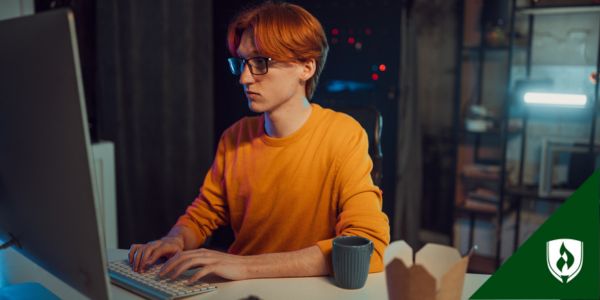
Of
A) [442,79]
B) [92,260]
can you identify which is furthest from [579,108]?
[92,260]

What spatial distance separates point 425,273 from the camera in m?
0.92

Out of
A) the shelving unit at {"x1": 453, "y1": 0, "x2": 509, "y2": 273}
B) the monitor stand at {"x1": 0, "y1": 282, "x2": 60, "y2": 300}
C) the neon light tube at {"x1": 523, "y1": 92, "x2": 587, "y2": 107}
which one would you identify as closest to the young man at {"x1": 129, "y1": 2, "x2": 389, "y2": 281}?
the monitor stand at {"x1": 0, "y1": 282, "x2": 60, "y2": 300}

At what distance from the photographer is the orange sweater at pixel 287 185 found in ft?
5.34

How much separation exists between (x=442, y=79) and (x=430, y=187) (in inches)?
28.8

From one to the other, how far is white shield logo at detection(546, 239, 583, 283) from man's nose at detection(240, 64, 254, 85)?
0.86 meters

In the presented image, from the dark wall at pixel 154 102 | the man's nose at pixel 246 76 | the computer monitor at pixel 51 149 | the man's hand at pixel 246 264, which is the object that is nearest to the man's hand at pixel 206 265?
the man's hand at pixel 246 264

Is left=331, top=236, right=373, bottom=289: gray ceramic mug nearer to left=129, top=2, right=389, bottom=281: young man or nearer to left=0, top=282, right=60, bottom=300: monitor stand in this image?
Answer: left=129, top=2, right=389, bottom=281: young man

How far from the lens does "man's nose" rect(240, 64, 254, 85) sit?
1540 millimetres

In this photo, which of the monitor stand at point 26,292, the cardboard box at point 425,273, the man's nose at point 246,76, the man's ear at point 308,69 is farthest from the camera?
the man's ear at point 308,69

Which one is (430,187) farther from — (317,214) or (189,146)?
(317,214)

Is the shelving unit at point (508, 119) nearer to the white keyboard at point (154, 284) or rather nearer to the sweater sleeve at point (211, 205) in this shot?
the sweater sleeve at point (211, 205)

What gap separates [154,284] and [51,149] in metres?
0.49

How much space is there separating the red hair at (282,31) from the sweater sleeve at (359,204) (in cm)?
27

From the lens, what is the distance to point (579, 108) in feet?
10.7
